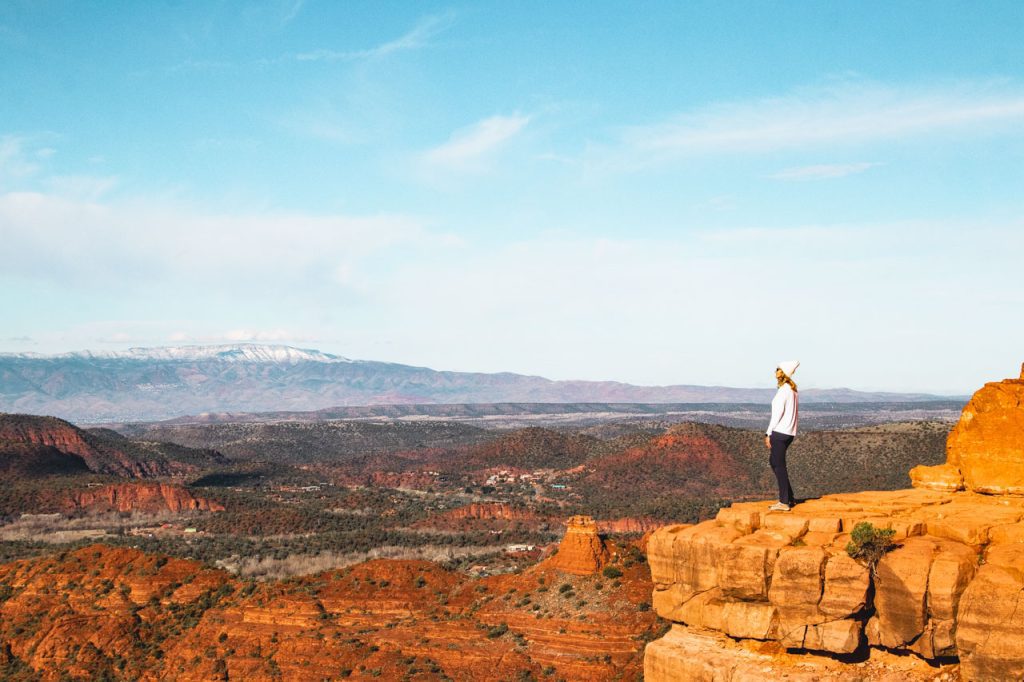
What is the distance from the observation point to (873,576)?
454 inches

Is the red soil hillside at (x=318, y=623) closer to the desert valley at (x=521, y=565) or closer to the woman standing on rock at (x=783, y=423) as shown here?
the desert valley at (x=521, y=565)

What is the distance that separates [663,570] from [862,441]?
114 m

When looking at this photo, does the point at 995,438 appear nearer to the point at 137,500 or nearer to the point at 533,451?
the point at 137,500

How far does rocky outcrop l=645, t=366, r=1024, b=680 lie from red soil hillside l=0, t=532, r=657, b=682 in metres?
21.6

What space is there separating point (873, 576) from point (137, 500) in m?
103

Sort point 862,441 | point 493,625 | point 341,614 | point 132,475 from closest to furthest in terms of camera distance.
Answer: point 493,625
point 341,614
point 862,441
point 132,475

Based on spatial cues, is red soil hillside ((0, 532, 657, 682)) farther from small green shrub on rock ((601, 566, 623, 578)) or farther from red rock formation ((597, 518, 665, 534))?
red rock formation ((597, 518, 665, 534))

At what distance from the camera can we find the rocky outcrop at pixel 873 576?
1074 centimetres

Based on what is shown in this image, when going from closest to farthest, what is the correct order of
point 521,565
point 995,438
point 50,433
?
1. point 995,438
2. point 521,565
3. point 50,433

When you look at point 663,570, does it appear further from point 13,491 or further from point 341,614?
point 13,491

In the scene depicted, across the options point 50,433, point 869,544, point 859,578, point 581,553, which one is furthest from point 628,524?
point 50,433

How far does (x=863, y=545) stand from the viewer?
38.8ft

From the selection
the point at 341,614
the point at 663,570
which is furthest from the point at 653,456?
the point at 663,570

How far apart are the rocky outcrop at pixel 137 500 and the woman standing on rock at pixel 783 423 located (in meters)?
93.5
